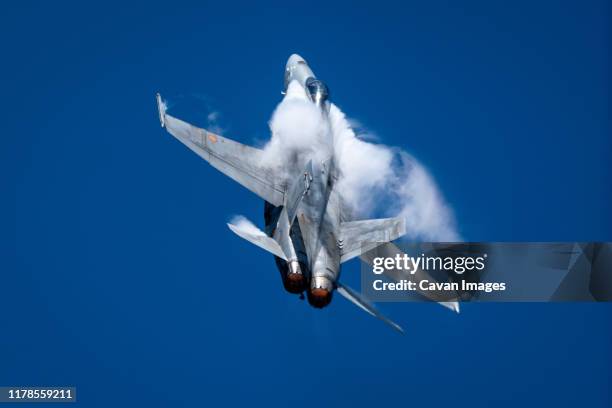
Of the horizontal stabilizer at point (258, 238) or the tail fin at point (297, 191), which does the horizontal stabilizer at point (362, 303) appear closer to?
the horizontal stabilizer at point (258, 238)

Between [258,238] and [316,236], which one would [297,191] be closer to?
[316,236]

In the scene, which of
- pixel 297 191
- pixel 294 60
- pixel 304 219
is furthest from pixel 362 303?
pixel 294 60

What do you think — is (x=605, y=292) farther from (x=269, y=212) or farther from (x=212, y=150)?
(x=212, y=150)

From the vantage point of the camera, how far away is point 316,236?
82.9 feet

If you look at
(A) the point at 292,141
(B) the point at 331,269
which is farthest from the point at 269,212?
(B) the point at 331,269

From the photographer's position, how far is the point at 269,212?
28.2 meters

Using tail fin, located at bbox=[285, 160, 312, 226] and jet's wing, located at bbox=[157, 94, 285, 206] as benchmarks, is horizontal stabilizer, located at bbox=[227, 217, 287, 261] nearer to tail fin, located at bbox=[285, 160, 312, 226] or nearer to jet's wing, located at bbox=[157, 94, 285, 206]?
tail fin, located at bbox=[285, 160, 312, 226]

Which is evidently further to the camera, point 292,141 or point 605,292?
point 292,141

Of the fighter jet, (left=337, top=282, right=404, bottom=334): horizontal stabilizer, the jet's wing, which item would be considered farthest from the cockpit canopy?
(left=337, top=282, right=404, bottom=334): horizontal stabilizer

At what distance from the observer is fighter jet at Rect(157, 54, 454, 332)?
79.6ft

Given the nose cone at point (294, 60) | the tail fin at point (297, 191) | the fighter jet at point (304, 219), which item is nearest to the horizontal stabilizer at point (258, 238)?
the fighter jet at point (304, 219)

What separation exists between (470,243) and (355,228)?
2650 mm

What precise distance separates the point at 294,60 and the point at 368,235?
9.52m

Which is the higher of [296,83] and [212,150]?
[296,83]
